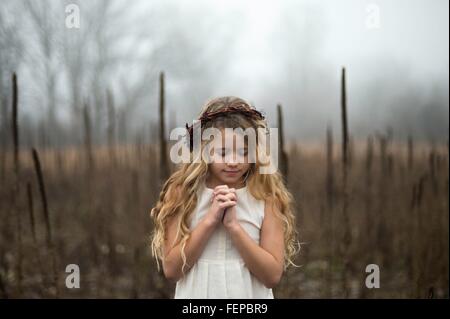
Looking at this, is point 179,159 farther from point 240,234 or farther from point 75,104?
point 75,104

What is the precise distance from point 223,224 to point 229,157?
4.7 inches

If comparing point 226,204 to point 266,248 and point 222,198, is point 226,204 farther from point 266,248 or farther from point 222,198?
point 266,248

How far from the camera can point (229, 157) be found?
0.91m

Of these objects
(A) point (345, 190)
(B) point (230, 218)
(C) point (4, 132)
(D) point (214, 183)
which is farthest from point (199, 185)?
(C) point (4, 132)

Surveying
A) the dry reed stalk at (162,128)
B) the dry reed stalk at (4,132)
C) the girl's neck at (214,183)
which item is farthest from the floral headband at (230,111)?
the dry reed stalk at (4,132)

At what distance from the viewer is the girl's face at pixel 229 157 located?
914 mm

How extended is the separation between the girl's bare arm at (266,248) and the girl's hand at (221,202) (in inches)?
1.1

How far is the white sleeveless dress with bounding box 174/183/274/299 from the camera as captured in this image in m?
0.94

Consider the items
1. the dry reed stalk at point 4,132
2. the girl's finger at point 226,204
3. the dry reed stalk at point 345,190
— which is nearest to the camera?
Answer: the girl's finger at point 226,204

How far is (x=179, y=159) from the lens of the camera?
1.06 metres

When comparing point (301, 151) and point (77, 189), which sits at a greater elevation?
point (301, 151)

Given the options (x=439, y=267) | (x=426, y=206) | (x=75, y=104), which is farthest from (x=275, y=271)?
(x=75, y=104)

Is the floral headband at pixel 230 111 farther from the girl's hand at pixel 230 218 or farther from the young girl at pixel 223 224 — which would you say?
the girl's hand at pixel 230 218

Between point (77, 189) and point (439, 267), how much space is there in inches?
73.2
